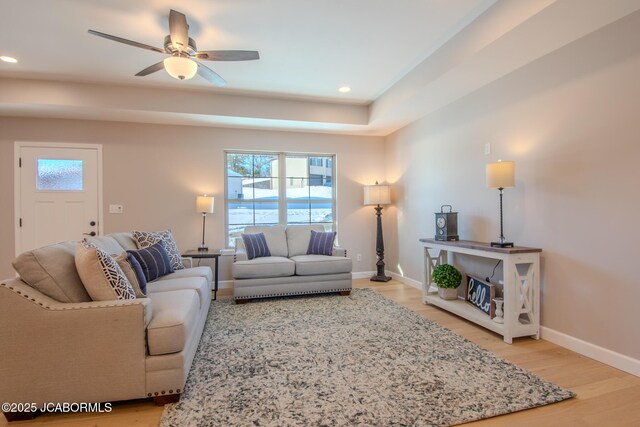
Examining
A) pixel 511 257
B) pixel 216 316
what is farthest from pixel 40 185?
pixel 511 257

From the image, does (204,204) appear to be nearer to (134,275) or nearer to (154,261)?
(154,261)

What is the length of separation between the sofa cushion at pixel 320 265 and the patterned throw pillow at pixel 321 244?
11.0 inches

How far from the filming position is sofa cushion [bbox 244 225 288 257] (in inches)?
173

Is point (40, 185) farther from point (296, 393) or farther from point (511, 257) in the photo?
point (511, 257)

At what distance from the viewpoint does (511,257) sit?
2.61 meters

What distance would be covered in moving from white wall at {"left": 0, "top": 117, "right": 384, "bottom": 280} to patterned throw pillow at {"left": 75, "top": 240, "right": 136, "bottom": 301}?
8.90 feet

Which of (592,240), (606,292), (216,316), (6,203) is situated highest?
(6,203)

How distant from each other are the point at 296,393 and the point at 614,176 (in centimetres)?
263

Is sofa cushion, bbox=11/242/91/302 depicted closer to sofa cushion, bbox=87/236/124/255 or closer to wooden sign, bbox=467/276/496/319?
sofa cushion, bbox=87/236/124/255

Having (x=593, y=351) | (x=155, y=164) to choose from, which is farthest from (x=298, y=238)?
(x=593, y=351)

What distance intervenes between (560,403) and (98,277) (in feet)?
9.16

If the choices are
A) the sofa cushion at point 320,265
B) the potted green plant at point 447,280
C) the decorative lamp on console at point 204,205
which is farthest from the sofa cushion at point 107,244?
Answer: the potted green plant at point 447,280

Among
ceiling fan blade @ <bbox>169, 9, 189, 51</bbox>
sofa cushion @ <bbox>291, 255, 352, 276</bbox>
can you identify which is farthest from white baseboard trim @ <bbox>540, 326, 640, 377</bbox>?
ceiling fan blade @ <bbox>169, 9, 189, 51</bbox>

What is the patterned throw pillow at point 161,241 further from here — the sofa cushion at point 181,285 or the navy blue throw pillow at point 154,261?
the sofa cushion at point 181,285
